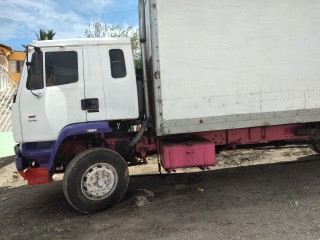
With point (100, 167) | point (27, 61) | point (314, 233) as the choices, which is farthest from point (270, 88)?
point (27, 61)

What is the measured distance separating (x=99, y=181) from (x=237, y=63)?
112 inches

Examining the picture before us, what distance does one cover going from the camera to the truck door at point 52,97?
516 centimetres

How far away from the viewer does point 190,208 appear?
5.19 metres

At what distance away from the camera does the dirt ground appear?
Result: 4359mm

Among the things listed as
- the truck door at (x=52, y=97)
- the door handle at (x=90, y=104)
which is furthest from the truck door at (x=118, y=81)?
the truck door at (x=52, y=97)

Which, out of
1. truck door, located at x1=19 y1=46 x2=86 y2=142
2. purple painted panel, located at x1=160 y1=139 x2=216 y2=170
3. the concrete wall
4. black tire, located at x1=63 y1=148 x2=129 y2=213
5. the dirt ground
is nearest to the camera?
the dirt ground

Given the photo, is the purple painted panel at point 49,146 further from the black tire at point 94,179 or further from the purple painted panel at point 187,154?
the purple painted panel at point 187,154

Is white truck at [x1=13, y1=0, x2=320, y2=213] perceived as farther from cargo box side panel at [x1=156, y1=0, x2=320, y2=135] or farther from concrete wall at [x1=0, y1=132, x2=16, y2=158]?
concrete wall at [x1=0, y1=132, x2=16, y2=158]

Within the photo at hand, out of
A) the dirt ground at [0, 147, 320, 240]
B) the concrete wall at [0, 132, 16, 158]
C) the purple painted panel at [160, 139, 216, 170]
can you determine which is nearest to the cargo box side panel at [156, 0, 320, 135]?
the purple painted panel at [160, 139, 216, 170]

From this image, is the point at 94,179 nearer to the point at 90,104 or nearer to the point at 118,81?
the point at 90,104

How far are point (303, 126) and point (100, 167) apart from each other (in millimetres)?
3775

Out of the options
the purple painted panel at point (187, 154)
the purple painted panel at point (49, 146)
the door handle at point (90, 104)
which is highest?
the door handle at point (90, 104)

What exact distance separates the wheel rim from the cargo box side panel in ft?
3.38

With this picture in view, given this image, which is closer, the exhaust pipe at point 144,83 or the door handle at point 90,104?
the door handle at point 90,104
